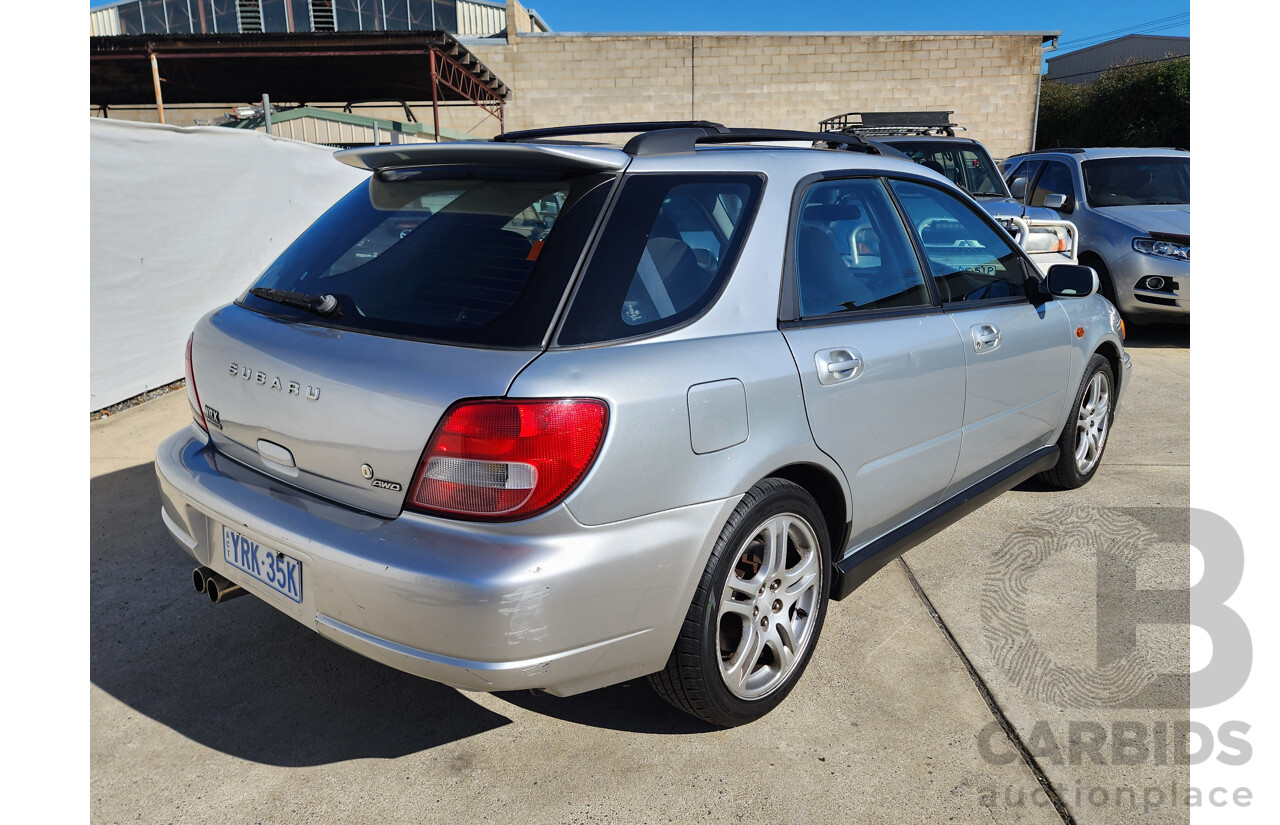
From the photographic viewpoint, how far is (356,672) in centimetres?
287

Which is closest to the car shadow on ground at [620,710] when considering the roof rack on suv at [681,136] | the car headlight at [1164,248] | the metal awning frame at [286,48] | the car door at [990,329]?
the car door at [990,329]

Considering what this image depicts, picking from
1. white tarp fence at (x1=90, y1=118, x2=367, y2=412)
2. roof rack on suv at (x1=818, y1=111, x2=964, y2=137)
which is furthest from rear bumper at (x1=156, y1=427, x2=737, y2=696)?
roof rack on suv at (x1=818, y1=111, x2=964, y2=137)

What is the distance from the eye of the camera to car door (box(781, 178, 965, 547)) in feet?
8.51

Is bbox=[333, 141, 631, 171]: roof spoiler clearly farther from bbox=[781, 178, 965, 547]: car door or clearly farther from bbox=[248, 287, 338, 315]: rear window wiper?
bbox=[781, 178, 965, 547]: car door

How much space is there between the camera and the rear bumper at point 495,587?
1925 millimetres

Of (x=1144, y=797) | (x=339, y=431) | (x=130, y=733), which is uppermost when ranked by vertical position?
(x=339, y=431)

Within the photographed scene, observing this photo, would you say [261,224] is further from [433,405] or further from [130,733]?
[433,405]

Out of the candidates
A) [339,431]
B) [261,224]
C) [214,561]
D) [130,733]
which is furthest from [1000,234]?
[261,224]

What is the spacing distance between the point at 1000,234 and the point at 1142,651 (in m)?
1.72

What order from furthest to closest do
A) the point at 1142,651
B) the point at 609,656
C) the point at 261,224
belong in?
the point at 261,224
the point at 1142,651
the point at 609,656

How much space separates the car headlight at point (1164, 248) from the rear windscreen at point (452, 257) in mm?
7457

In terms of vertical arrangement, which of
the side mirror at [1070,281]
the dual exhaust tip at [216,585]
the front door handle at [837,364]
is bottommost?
the dual exhaust tip at [216,585]

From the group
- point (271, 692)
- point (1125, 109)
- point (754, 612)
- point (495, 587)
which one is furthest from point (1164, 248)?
point (1125, 109)

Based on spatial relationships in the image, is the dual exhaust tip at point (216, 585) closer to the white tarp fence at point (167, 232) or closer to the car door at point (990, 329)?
the car door at point (990, 329)
